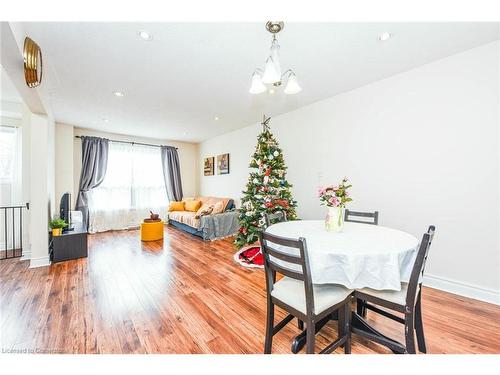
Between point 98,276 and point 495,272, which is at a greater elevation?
point 495,272

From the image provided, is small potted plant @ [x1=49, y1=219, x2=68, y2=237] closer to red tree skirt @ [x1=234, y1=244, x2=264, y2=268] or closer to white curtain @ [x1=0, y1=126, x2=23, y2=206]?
white curtain @ [x1=0, y1=126, x2=23, y2=206]

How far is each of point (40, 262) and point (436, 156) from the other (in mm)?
5342

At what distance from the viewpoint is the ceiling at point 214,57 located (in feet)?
6.22

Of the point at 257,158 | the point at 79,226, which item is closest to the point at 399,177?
the point at 257,158

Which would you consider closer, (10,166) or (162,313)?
(162,313)

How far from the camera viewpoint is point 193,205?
5.80 meters

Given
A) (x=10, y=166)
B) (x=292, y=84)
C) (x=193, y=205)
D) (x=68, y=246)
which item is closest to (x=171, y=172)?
(x=193, y=205)

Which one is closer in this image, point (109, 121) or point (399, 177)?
point (399, 177)

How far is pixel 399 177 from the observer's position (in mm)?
2686

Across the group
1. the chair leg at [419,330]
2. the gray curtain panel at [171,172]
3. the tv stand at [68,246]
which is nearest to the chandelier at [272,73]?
the chair leg at [419,330]

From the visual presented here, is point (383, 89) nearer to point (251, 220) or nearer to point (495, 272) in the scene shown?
point (495, 272)

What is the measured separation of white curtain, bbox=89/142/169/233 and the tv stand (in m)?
2.16

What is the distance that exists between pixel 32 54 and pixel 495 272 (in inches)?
175

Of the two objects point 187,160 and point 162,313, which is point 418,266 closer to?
point 162,313
